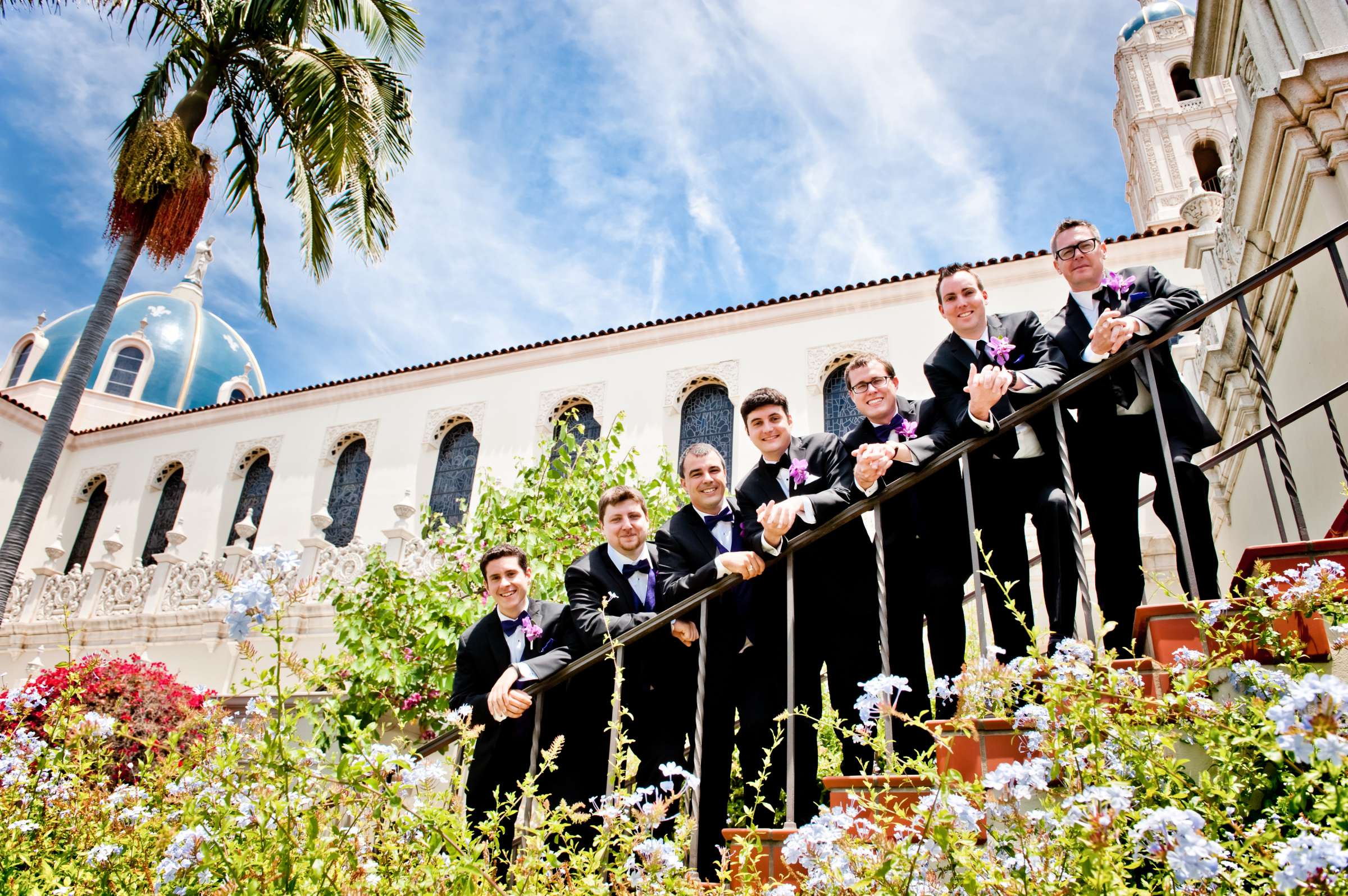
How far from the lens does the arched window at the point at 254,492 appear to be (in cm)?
1797

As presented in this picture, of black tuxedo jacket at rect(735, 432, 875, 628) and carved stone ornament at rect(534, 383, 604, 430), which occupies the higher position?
carved stone ornament at rect(534, 383, 604, 430)

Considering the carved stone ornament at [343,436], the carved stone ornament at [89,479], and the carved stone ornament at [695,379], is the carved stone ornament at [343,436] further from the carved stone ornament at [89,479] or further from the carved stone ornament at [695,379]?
the carved stone ornament at [695,379]

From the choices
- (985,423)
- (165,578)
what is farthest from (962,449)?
(165,578)

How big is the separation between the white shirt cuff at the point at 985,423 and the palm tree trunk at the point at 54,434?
833cm

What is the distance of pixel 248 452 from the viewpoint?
1878 centimetres

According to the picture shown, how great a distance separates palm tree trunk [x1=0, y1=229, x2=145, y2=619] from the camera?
824cm

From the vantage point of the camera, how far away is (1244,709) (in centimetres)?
197

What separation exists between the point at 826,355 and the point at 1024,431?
11.9 m

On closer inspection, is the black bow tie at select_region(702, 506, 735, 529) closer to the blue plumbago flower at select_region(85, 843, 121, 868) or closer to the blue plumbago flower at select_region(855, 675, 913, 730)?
the blue plumbago flower at select_region(855, 675, 913, 730)

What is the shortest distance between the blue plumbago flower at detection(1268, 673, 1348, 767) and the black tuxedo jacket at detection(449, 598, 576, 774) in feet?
8.73

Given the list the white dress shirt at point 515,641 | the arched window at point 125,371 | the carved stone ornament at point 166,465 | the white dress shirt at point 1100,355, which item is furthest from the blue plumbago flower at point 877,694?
the arched window at point 125,371

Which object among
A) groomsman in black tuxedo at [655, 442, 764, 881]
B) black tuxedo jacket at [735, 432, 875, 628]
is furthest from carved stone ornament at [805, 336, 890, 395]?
black tuxedo jacket at [735, 432, 875, 628]

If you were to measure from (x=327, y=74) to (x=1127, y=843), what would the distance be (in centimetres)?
962

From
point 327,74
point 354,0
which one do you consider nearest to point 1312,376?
point 327,74
